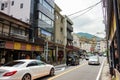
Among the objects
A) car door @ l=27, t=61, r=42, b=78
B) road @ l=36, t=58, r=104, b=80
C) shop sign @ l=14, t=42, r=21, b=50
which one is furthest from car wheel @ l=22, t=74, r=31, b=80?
shop sign @ l=14, t=42, r=21, b=50

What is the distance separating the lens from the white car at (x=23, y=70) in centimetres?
907

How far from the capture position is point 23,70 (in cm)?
988

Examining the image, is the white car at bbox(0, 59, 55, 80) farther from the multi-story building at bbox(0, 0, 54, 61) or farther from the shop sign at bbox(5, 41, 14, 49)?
the multi-story building at bbox(0, 0, 54, 61)

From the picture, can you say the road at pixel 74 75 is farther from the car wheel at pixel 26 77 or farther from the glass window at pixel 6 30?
the glass window at pixel 6 30

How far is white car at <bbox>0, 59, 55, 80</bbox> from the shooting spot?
9070 mm

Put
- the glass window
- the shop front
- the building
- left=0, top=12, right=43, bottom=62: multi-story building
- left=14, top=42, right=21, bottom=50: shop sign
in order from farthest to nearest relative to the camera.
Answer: the glass window < left=14, top=42, right=21, bottom=50: shop sign < left=0, top=12, right=43, bottom=62: multi-story building < the shop front < the building

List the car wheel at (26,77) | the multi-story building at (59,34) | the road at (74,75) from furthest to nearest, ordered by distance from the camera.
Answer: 1. the multi-story building at (59,34)
2. the road at (74,75)
3. the car wheel at (26,77)

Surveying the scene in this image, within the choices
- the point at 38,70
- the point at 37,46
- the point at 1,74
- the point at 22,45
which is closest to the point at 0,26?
the point at 22,45

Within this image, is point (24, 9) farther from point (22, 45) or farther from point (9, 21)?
point (22, 45)

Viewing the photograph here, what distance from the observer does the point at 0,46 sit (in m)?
17.5

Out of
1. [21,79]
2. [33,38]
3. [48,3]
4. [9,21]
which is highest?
[48,3]

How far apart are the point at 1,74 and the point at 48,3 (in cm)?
2595

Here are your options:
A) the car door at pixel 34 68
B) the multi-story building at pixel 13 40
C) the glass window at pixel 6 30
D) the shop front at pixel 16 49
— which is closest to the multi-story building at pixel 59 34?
the shop front at pixel 16 49

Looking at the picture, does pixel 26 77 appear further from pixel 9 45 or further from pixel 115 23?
pixel 9 45
